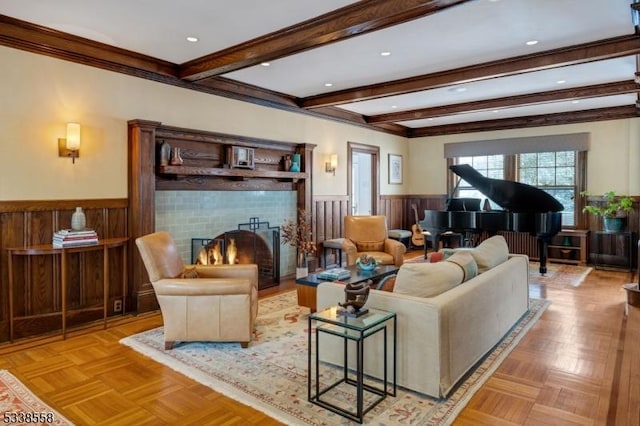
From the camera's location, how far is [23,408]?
98.0 inches

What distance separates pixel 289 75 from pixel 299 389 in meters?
3.66

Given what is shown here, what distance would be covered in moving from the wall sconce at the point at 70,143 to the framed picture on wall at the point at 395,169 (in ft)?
19.7

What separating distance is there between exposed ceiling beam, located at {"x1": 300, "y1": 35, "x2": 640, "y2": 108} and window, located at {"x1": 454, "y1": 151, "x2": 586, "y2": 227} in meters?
3.73

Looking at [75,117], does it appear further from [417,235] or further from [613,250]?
[613,250]

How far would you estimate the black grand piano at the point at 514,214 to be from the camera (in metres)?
6.10

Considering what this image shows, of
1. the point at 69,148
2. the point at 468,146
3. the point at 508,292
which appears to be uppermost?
the point at 468,146

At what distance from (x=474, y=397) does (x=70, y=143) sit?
12.5ft

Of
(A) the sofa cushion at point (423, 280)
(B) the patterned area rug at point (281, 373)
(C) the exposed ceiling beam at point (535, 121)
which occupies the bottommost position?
(B) the patterned area rug at point (281, 373)

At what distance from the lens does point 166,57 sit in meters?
4.40

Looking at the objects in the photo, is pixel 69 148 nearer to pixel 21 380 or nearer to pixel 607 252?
pixel 21 380

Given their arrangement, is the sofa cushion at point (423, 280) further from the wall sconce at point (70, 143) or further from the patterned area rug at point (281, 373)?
the wall sconce at point (70, 143)

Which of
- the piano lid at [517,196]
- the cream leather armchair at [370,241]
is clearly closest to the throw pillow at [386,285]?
the cream leather armchair at [370,241]

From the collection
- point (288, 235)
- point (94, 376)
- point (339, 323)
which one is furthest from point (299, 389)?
point (288, 235)

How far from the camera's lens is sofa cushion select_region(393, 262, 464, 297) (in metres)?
2.71
